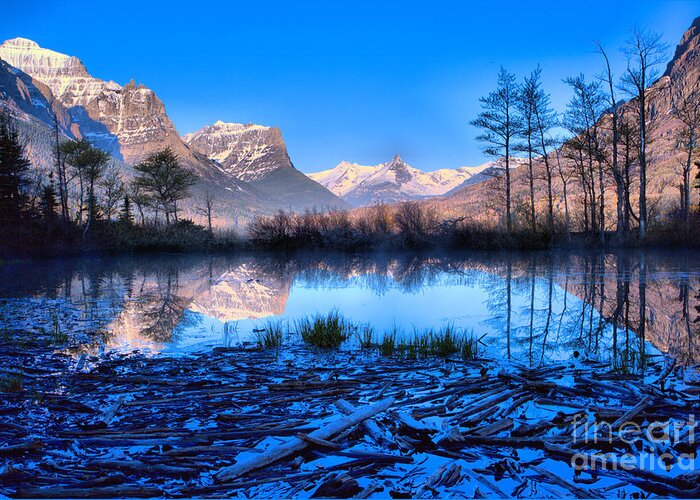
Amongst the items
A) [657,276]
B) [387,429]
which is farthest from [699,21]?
[387,429]

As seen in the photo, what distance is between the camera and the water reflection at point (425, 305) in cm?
639

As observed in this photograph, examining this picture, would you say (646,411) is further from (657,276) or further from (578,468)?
(657,276)

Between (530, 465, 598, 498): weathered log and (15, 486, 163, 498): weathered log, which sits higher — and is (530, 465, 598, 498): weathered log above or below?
below

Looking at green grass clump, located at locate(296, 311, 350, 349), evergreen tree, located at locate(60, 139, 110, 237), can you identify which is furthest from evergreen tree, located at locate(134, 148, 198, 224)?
green grass clump, located at locate(296, 311, 350, 349)

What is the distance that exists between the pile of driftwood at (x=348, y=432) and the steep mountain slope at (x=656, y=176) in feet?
83.3

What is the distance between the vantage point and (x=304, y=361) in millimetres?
5523

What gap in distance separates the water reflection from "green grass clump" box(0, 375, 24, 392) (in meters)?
1.80

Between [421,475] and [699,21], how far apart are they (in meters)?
257

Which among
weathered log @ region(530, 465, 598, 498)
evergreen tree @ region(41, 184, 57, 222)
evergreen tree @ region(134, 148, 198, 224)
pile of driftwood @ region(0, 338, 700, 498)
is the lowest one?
weathered log @ region(530, 465, 598, 498)

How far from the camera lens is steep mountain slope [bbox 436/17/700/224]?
37.2 meters

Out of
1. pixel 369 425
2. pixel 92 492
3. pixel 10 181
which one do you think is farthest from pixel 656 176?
pixel 92 492

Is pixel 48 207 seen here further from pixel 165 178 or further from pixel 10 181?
pixel 165 178

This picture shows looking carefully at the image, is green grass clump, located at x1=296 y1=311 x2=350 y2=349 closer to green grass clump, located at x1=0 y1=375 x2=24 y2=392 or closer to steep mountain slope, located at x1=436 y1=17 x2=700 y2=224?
green grass clump, located at x1=0 y1=375 x2=24 y2=392

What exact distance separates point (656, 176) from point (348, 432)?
119 meters
